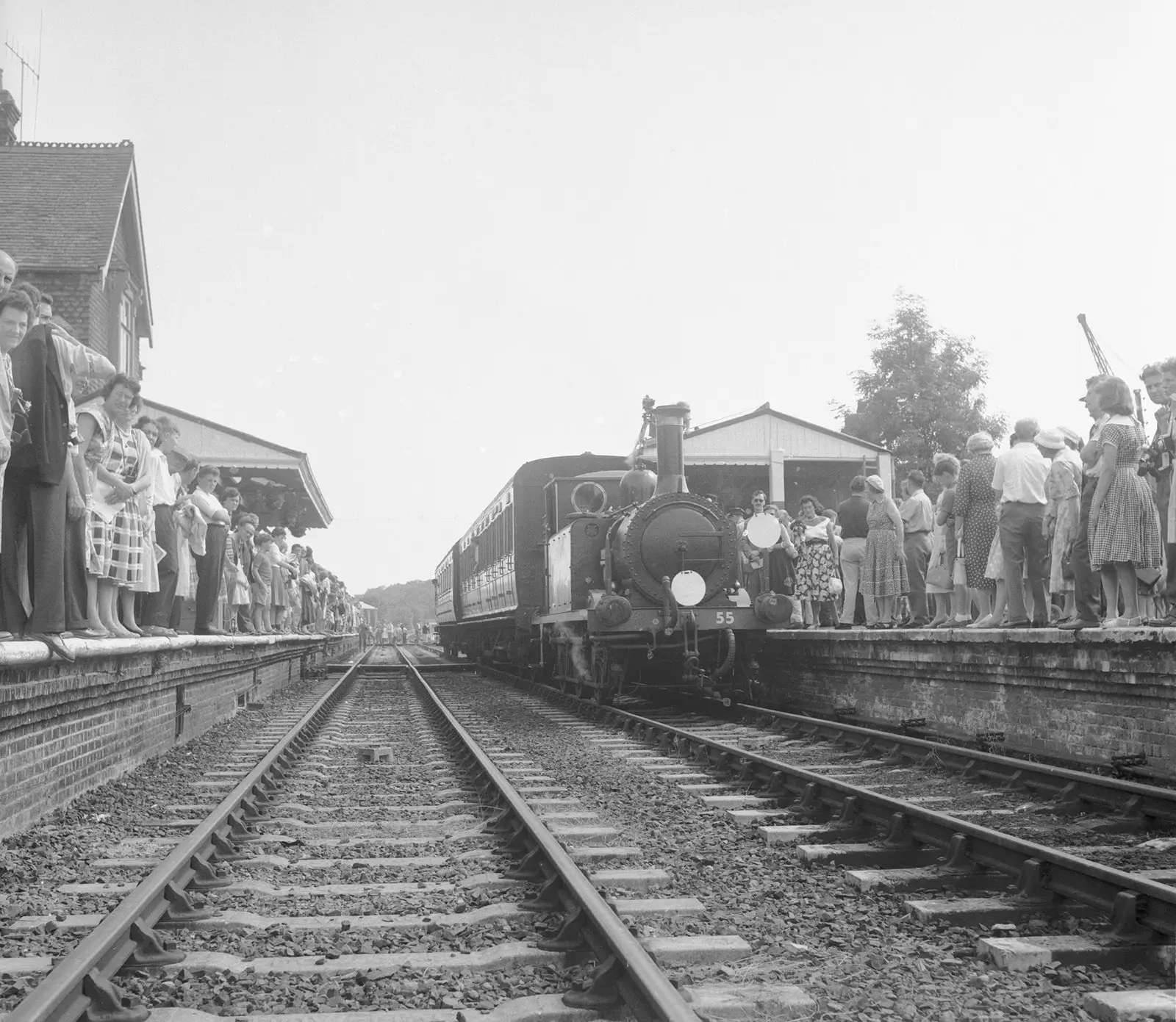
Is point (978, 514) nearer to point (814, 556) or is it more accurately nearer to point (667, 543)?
point (667, 543)

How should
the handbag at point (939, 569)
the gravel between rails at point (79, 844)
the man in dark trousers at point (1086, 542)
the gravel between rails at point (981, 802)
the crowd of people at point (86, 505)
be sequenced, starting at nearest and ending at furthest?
the gravel between rails at point (79, 844)
the gravel between rails at point (981, 802)
the crowd of people at point (86, 505)
the man in dark trousers at point (1086, 542)
the handbag at point (939, 569)

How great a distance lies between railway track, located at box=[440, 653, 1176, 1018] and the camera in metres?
3.58

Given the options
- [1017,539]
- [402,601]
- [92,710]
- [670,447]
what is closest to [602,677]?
[670,447]

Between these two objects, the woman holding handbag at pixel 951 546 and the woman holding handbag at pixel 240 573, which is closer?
the woman holding handbag at pixel 951 546

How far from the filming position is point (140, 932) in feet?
11.6

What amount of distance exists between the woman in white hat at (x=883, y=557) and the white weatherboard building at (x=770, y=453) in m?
12.9

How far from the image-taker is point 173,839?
5430 millimetres

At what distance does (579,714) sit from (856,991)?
8959mm

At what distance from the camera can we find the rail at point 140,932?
2.92m

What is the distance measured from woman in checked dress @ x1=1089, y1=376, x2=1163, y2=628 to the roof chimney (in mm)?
22259

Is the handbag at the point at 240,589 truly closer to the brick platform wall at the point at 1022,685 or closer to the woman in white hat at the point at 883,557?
the brick platform wall at the point at 1022,685

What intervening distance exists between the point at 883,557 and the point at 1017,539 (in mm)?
2364

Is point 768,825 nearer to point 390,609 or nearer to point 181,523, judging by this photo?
point 181,523

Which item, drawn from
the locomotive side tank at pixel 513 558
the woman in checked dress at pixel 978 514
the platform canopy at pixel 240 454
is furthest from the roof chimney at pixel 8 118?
the woman in checked dress at pixel 978 514
